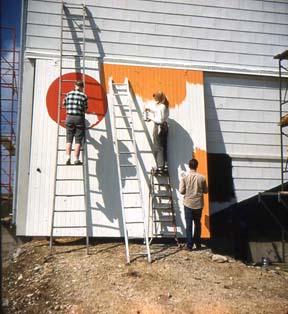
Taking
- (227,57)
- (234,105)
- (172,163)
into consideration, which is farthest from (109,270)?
(227,57)

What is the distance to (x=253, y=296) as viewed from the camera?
16.2 feet

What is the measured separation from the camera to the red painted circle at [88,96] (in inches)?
278

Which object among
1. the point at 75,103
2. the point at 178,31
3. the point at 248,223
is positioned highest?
the point at 178,31

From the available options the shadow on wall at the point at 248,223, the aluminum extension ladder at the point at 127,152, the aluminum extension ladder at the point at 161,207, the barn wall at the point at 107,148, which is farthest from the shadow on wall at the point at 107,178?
the shadow on wall at the point at 248,223

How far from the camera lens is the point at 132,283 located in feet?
16.5

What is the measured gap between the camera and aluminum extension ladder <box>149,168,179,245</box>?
7051 mm

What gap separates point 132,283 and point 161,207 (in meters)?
2.28

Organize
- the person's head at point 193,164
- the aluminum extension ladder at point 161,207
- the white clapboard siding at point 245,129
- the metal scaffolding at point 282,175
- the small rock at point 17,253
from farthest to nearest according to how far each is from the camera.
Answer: the white clapboard siding at point 245,129 → the metal scaffolding at point 282,175 → the aluminum extension ladder at point 161,207 → the person's head at point 193,164 → the small rock at point 17,253

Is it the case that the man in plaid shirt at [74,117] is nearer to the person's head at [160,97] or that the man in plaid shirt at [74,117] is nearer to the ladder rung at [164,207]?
the person's head at [160,97]

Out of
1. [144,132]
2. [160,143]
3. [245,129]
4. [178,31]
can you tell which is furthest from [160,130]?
[178,31]

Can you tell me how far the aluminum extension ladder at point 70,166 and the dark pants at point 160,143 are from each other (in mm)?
1372

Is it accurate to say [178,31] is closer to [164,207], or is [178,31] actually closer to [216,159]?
[216,159]

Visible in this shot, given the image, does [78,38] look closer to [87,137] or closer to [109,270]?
[87,137]

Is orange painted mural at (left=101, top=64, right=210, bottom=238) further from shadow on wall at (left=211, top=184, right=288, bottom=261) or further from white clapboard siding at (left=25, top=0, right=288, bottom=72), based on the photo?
shadow on wall at (left=211, top=184, right=288, bottom=261)
